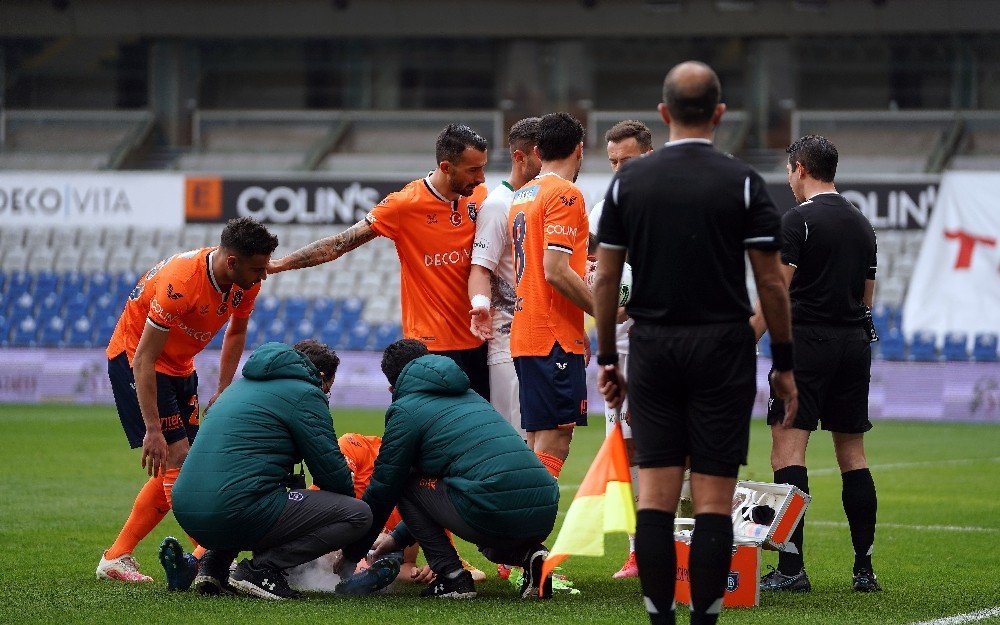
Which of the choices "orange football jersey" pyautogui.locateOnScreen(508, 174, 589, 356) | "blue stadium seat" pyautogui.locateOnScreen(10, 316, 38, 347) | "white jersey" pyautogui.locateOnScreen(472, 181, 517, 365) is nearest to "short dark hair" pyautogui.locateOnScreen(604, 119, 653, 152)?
"white jersey" pyautogui.locateOnScreen(472, 181, 517, 365)

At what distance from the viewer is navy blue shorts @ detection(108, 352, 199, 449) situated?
6812 mm

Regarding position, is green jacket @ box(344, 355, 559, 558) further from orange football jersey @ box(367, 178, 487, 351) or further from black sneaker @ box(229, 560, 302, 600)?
orange football jersey @ box(367, 178, 487, 351)

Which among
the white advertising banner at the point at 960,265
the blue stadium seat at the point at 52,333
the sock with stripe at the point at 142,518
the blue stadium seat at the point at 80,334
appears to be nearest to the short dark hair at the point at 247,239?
the sock with stripe at the point at 142,518

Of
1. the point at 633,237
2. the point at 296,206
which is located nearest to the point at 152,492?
the point at 633,237

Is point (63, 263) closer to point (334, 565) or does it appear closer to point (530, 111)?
point (530, 111)

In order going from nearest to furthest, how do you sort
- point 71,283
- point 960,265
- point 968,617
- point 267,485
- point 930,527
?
1. point 968,617
2. point 267,485
3. point 930,527
4. point 960,265
5. point 71,283

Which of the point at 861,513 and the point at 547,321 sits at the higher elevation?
the point at 547,321

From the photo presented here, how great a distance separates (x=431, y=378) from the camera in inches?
243

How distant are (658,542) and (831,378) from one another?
203 cm

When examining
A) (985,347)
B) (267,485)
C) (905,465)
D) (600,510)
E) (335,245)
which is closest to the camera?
(600,510)

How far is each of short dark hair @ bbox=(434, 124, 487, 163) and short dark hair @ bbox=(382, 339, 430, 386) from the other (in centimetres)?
100

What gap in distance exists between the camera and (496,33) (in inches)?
1136

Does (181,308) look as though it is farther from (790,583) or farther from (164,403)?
(790,583)

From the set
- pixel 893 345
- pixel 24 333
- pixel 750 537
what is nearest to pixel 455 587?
pixel 750 537
